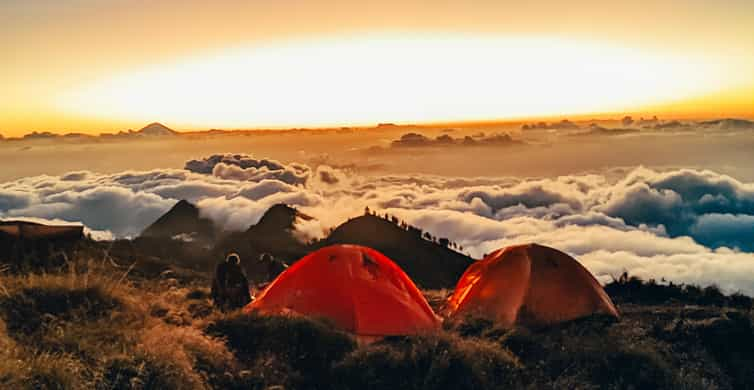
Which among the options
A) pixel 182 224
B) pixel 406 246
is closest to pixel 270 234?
pixel 406 246

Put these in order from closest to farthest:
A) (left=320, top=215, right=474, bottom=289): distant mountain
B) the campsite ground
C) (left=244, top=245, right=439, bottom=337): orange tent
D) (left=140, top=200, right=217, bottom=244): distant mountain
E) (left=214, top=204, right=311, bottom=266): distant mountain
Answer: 1. the campsite ground
2. (left=244, top=245, right=439, bottom=337): orange tent
3. (left=320, top=215, right=474, bottom=289): distant mountain
4. (left=214, top=204, right=311, bottom=266): distant mountain
5. (left=140, top=200, right=217, bottom=244): distant mountain

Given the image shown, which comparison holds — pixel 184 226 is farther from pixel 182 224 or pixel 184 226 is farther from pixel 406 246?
pixel 406 246

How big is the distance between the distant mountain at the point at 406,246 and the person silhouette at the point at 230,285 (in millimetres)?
41756

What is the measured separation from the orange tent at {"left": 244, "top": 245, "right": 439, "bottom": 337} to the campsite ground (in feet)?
2.03

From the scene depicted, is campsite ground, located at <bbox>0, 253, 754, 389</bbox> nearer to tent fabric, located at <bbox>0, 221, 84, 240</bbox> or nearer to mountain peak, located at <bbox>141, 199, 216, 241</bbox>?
tent fabric, located at <bbox>0, 221, 84, 240</bbox>

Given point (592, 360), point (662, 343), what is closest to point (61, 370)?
point (592, 360)

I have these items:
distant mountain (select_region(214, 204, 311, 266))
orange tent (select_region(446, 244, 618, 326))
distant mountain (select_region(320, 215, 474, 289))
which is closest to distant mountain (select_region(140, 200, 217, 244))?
distant mountain (select_region(214, 204, 311, 266))

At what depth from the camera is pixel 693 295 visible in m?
16.9

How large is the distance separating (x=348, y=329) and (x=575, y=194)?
143296 millimetres

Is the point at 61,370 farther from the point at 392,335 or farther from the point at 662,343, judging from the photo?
the point at 662,343

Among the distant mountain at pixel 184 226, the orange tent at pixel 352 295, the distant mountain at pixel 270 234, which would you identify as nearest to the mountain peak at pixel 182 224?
the distant mountain at pixel 184 226

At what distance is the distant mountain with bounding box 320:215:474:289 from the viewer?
60688mm

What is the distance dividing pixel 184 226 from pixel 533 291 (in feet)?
321

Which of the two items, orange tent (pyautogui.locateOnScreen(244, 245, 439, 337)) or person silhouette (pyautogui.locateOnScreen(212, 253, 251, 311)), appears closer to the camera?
orange tent (pyautogui.locateOnScreen(244, 245, 439, 337))
